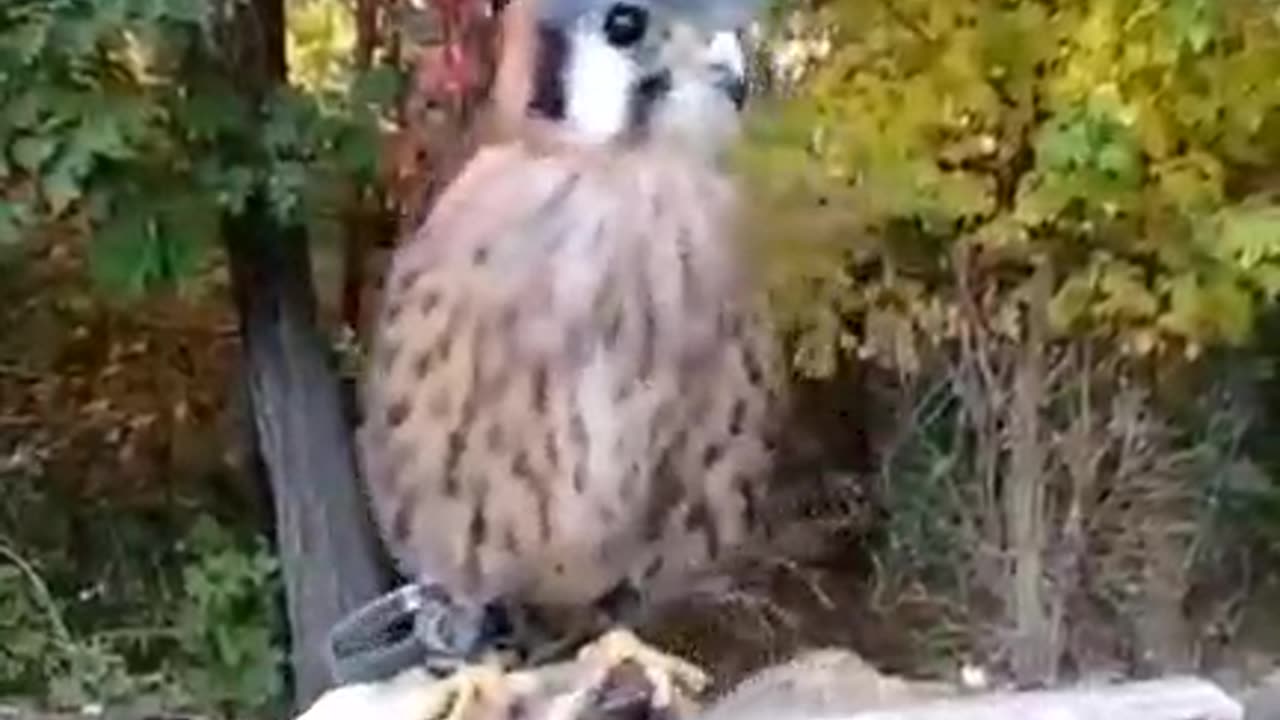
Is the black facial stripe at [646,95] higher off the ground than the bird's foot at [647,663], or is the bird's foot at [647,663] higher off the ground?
the black facial stripe at [646,95]

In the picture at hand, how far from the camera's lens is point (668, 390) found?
4.37 ft

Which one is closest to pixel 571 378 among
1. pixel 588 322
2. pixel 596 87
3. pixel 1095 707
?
pixel 588 322

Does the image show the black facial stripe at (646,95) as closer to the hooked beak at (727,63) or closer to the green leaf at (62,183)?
the hooked beak at (727,63)

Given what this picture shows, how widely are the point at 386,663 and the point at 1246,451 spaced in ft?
5.16

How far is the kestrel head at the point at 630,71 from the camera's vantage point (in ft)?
4.24

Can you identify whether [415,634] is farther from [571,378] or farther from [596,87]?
[596,87]

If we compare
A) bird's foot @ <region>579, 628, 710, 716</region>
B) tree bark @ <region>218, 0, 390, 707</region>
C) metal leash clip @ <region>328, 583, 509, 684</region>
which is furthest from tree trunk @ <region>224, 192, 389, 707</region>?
bird's foot @ <region>579, 628, 710, 716</region>

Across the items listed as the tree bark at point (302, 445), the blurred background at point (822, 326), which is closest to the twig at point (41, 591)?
the blurred background at point (822, 326)

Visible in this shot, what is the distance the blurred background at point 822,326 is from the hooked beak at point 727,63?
698mm

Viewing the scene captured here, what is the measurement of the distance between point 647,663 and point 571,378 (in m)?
0.17

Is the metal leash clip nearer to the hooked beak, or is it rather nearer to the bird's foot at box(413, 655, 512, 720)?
the bird's foot at box(413, 655, 512, 720)

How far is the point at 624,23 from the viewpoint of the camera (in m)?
1.29

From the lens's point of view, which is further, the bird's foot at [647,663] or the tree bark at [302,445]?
the tree bark at [302,445]

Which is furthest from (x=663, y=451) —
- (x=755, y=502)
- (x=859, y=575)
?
(x=859, y=575)
